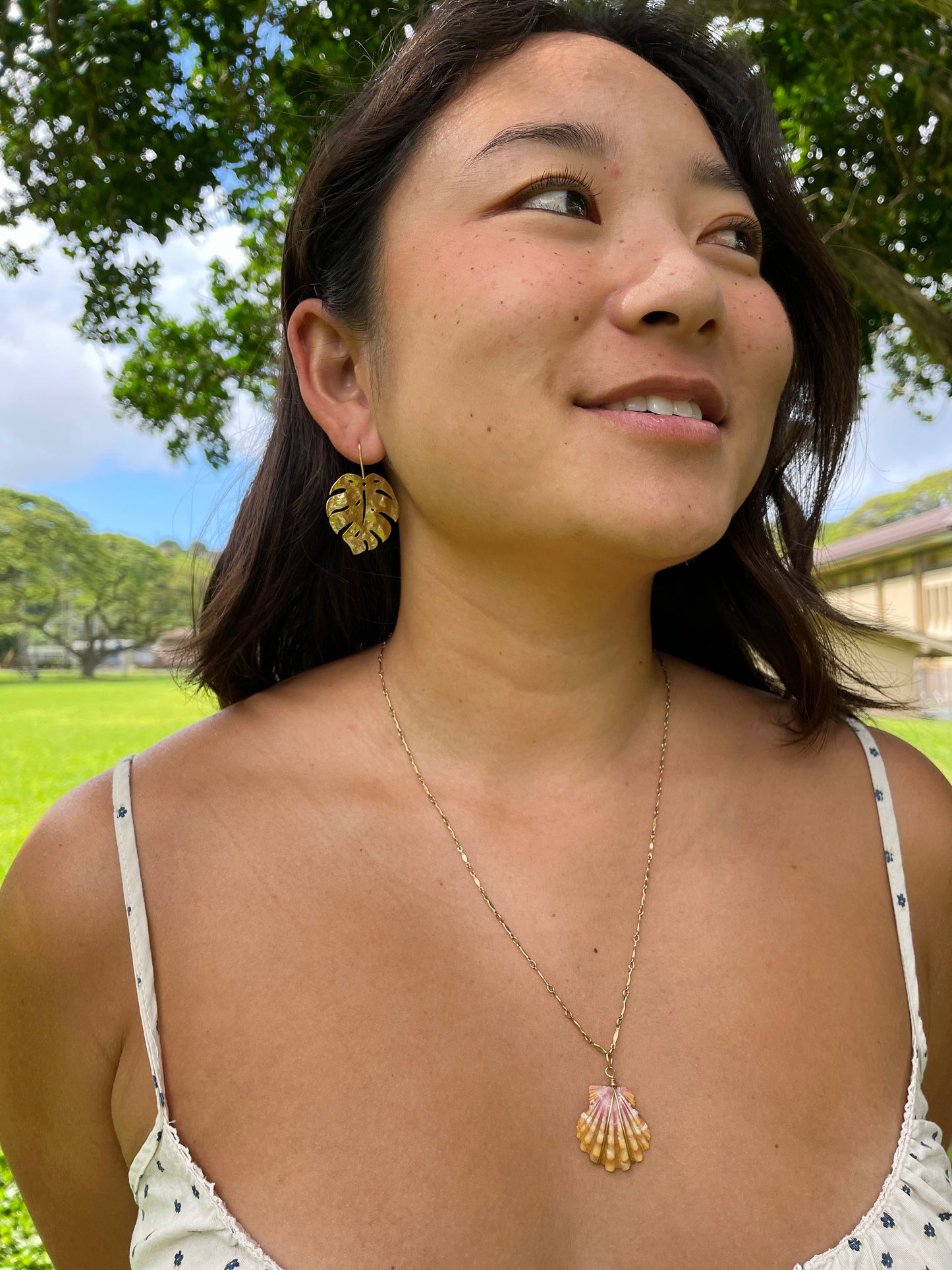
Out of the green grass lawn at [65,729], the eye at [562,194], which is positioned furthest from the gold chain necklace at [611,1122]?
the green grass lawn at [65,729]

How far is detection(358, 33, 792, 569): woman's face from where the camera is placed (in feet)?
4.51

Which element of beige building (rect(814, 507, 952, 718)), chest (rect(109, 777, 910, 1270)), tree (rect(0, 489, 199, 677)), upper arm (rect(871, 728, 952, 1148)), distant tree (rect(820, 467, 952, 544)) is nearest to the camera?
chest (rect(109, 777, 910, 1270))

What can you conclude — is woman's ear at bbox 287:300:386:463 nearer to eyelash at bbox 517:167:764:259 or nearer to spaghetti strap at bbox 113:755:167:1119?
eyelash at bbox 517:167:764:259

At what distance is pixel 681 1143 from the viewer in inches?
54.9

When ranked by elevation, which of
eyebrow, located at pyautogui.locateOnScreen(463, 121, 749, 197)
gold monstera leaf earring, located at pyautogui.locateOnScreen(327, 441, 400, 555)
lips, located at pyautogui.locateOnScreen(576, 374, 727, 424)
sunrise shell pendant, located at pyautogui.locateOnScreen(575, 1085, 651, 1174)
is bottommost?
sunrise shell pendant, located at pyautogui.locateOnScreen(575, 1085, 651, 1174)

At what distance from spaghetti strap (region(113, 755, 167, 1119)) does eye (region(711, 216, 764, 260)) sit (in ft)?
4.42

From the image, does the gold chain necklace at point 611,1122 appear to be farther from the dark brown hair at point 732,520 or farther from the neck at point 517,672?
the dark brown hair at point 732,520

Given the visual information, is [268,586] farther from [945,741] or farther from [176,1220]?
[945,741]

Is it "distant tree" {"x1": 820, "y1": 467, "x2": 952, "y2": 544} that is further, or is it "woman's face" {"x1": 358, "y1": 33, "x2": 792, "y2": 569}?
"distant tree" {"x1": 820, "y1": 467, "x2": 952, "y2": 544}

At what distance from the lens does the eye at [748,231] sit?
5.32 ft

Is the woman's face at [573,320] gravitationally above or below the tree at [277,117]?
below

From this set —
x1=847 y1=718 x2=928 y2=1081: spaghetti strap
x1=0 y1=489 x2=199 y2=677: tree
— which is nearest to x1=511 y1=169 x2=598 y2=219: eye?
x1=847 y1=718 x2=928 y2=1081: spaghetti strap

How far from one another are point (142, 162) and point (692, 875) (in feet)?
10.1

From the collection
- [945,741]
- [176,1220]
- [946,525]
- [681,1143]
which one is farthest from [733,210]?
[945,741]
